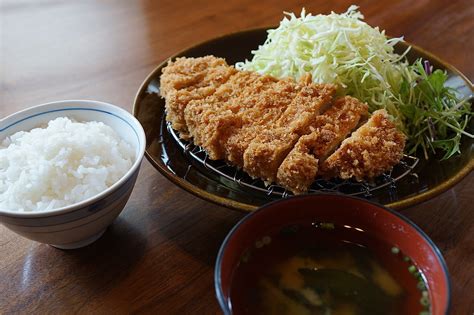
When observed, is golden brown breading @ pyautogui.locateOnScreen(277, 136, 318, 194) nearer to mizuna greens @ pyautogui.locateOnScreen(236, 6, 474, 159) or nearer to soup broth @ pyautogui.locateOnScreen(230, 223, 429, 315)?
soup broth @ pyautogui.locateOnScreen(230, 223, 429, 315)

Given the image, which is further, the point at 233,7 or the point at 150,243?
the point at 233,7

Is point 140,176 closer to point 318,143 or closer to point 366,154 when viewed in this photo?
point 318,143

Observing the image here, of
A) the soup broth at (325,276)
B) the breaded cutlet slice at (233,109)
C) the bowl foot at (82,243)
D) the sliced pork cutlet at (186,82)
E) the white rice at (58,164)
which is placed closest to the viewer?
the soup broth at (325,276)

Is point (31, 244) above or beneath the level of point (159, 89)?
beneath

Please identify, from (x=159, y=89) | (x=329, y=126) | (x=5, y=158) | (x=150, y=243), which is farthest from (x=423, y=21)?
(x=5, y=158)

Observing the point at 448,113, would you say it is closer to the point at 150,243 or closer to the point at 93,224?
the point at 150,243

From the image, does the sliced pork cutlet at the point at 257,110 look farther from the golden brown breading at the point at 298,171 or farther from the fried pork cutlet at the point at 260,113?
the golden brown breading at the point at 298,171

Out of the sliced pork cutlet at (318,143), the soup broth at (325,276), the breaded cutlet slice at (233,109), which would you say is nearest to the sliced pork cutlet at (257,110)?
the breaded cutlet slice at (233,109)

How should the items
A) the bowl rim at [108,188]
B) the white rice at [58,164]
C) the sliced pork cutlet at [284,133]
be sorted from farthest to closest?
1. the sliced pork cutlet at [284,133]
2. the white rice at [58,164]
3. the bowl rim at [108,188]
